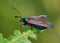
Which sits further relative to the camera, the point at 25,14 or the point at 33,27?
the point at 25,14

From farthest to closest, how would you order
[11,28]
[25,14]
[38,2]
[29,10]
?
[38,2] → [29,10] → [25,14] → [11,28]

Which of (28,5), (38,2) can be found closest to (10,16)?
(28,5)

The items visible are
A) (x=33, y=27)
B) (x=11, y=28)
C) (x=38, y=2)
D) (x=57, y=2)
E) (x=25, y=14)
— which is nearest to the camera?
(x=33, y=27)

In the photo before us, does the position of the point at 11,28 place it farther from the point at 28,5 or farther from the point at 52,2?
the point at 52,2

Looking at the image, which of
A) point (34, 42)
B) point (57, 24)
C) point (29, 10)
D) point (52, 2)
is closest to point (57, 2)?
point (52, 2)

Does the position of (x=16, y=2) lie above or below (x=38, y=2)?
below

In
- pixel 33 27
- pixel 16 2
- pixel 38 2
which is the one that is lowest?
pixel 33 27

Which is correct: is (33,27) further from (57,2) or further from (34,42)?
(57,2)
